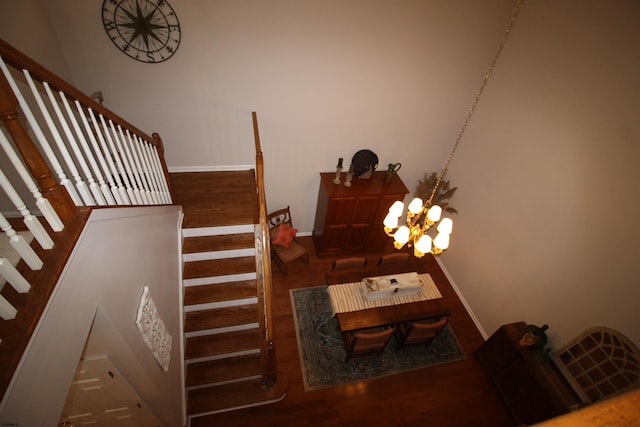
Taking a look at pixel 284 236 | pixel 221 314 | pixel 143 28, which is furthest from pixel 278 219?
pixel 143 28

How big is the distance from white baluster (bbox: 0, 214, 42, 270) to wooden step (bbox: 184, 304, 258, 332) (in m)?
2.31

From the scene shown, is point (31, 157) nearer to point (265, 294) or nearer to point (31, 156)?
point (31, 156)

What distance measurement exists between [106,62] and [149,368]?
317 cm

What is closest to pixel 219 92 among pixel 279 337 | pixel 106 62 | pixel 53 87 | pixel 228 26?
pixel 228 26

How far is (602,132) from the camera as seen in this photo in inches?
112

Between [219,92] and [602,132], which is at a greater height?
[219,92]

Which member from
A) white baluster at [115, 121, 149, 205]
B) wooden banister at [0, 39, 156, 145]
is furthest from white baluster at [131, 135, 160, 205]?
wooden banister at [0, 39, 156, 145]

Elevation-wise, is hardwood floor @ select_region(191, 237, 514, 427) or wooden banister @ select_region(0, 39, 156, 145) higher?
wooden banister @ select_region(0, 39, 156, 145)

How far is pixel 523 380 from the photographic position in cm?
333

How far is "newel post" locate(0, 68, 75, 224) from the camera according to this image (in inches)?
45.8

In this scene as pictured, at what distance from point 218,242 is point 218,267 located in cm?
31

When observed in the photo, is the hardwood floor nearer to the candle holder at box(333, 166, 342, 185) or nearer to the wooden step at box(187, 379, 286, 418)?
the wooden step at box(187, 379, 286, 418)

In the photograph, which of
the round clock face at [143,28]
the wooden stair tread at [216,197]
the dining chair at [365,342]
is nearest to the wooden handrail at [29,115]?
the round clock face at [143,28]

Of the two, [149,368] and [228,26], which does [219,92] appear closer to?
[228,26]
